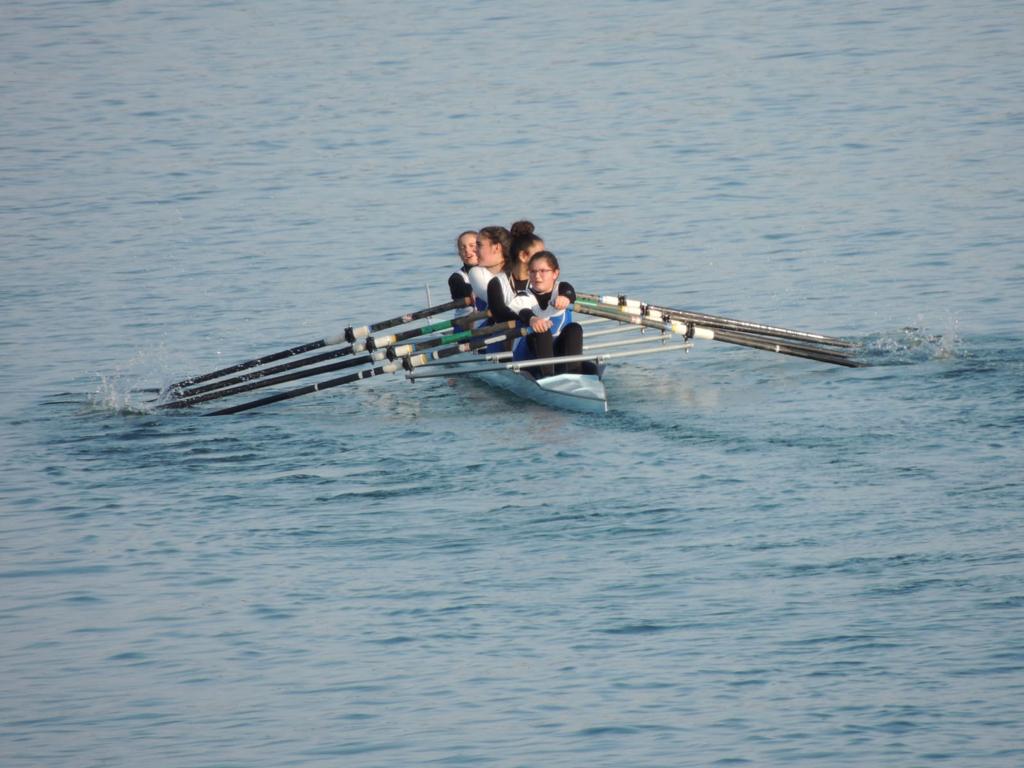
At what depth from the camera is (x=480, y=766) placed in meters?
9.42

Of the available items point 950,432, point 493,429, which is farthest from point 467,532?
point 950,432

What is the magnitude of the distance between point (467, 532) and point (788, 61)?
82.8ft

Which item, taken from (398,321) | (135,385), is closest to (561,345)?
(398,321)

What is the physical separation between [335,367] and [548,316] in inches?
87.0

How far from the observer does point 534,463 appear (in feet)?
47.6

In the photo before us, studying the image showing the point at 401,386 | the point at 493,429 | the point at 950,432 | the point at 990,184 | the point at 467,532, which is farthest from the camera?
the point at 990,184

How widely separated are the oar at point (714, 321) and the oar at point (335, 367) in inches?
49.0

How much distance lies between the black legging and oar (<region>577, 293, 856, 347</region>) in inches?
27.4

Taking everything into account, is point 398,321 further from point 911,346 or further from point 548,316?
point 911,346

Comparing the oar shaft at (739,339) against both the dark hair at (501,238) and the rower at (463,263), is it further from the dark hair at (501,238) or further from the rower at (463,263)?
the rower at (463,263)

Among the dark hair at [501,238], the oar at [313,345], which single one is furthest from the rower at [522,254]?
the oar at [313,345]

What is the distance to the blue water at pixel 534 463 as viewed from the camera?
1009 centimetres

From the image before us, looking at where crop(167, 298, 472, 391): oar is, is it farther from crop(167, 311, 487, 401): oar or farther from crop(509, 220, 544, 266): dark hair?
crop(509, 220, 544, 266): dark hair

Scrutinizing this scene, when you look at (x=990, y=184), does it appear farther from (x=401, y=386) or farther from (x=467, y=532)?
(x=467, y=532)
